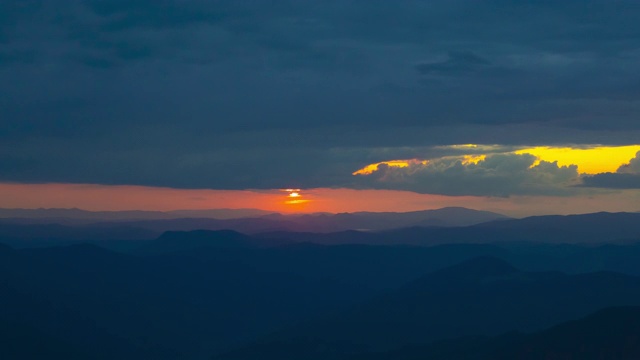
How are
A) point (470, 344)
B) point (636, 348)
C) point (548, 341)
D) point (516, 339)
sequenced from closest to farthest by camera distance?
point (636, 348)
point (548, 341)
point (516, 339)
point (470, 344)

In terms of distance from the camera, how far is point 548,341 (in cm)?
12638

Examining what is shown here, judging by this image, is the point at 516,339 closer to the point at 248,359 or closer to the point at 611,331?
the point at 611,331

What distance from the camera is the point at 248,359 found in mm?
194375

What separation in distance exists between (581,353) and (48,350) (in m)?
126

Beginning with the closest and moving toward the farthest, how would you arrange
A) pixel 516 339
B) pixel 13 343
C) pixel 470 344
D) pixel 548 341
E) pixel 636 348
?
pixel 636 348, pixel 548 341, pixel 516 339, pixel 470 344, pixel 13 343

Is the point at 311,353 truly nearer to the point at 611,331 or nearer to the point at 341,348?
the point at 341,348

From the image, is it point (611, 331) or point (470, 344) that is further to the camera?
point (470, 344)

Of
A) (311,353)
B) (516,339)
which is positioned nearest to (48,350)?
(311,353)

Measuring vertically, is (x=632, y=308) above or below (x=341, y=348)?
above

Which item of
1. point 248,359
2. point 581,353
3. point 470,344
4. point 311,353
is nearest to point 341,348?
point 311,353

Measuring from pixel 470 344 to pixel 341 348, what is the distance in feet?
186

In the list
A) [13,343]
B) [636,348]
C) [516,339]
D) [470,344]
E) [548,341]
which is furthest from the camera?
[13,343]

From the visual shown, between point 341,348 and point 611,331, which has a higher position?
point 611,331

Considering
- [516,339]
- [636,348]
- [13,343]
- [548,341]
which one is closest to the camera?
[636,348]
